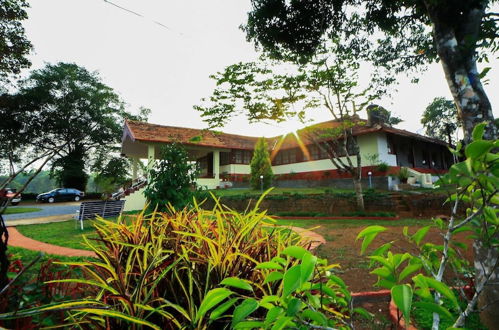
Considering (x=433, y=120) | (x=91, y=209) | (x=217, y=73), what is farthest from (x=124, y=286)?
(x=433, y=120)

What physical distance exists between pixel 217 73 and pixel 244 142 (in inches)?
609

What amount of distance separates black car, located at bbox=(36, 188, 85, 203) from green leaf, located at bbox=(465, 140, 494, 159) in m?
32.3

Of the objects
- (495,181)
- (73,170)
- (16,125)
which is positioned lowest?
(495,181)

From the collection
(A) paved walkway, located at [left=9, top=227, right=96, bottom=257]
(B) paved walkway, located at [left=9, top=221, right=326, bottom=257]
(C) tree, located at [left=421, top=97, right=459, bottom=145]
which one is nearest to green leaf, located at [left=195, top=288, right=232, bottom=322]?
(B) paved walkway, located at [left=9, top=221, right=326, bottom=257]

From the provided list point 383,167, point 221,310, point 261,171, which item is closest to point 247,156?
point 261,171

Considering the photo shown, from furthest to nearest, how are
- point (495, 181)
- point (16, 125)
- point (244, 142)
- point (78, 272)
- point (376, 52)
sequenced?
point (16, 125), point (244, 142), point (376, 52), point (78, 272), point (495, 181)

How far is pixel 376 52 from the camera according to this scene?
24.3ft

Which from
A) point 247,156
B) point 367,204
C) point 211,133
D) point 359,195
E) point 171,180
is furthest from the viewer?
point 247,156

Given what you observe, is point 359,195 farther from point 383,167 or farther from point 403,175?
point 403,175

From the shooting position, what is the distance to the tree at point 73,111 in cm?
2848

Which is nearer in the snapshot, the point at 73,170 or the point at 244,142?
the point at 244,142

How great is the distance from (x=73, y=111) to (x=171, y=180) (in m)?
34.4

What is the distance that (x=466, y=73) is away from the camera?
2443mm

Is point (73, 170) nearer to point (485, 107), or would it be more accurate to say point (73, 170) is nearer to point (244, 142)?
point (244, 142)
